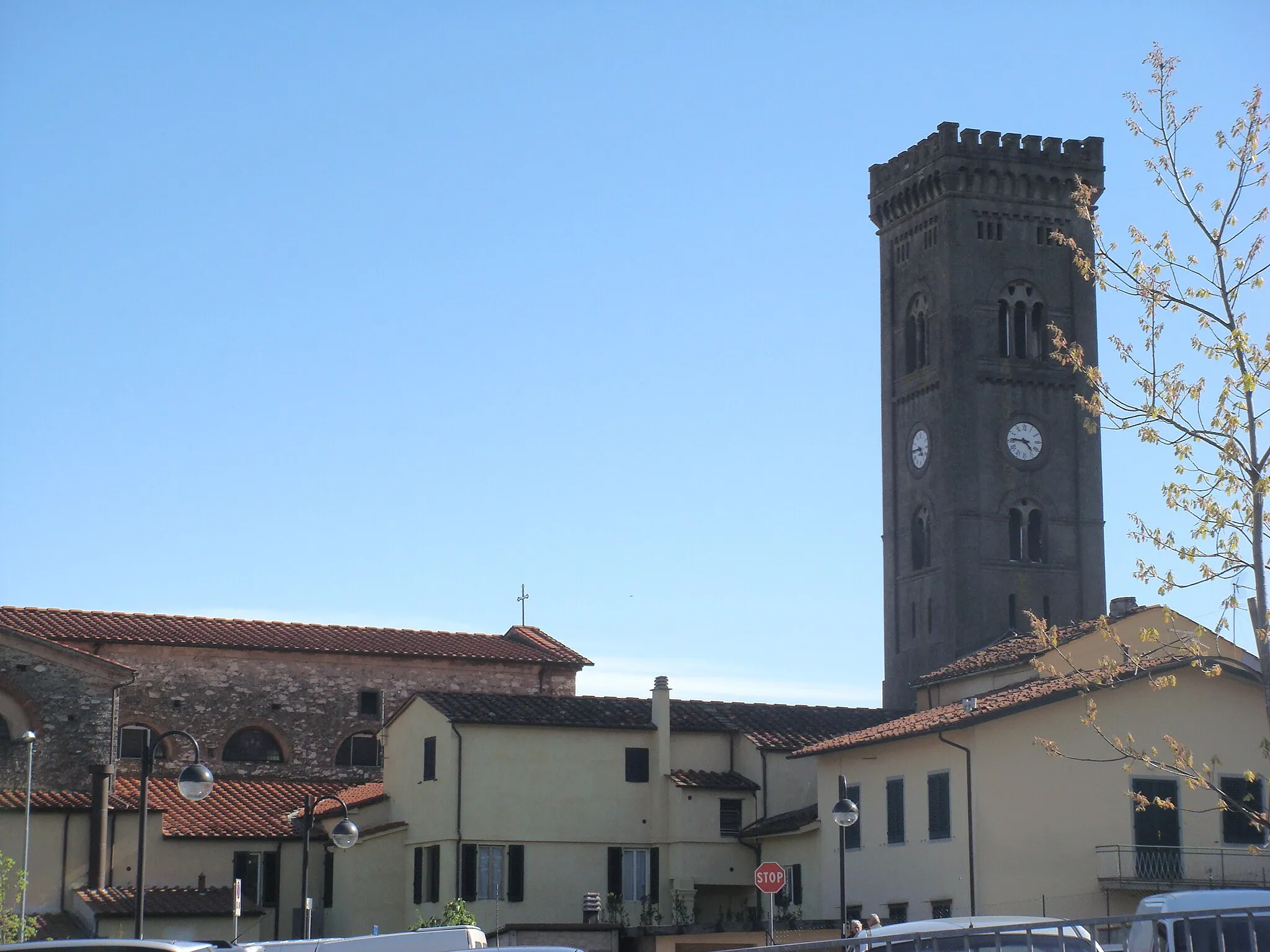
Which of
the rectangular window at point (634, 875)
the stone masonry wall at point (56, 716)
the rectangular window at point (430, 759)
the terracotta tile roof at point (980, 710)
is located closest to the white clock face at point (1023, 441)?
the terracotta tile roof at point (980, 710)

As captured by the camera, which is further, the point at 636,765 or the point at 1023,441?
the point at 1023,441

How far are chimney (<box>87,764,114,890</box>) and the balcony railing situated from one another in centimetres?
2376

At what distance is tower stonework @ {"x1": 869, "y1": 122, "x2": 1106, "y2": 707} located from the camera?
202ft

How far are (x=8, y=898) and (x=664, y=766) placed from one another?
15.8m

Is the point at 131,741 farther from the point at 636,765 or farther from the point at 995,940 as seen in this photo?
the point at 995,940

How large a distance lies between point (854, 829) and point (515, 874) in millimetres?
8264

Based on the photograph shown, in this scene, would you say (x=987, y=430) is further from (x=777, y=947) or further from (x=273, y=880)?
(x=777, y=947)

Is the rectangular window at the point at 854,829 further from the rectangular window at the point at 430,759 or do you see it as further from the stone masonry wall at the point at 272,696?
the stone masonry wall at the point at 272,696

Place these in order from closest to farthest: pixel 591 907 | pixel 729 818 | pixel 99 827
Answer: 1. pixel 591 907
2. pixel 99 827
3. pixel 729 818

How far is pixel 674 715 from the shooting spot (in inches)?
1823

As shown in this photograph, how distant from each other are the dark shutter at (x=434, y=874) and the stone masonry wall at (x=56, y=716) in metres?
9.70

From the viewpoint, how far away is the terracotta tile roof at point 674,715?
143ft

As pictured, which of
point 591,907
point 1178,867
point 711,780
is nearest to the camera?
point 1178,867

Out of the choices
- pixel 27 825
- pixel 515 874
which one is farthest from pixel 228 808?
pixel 515 874
